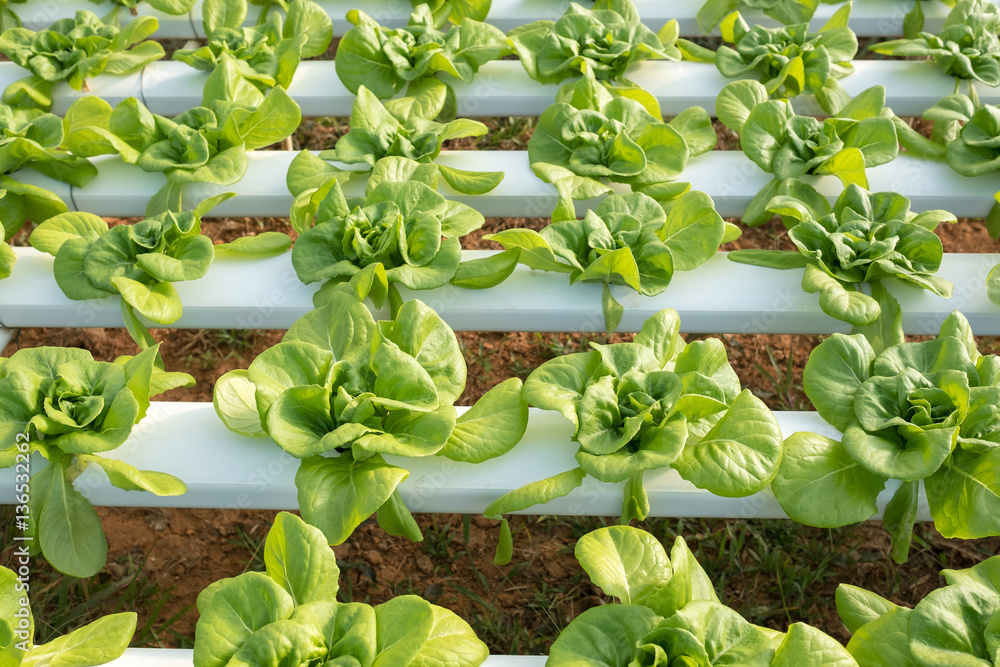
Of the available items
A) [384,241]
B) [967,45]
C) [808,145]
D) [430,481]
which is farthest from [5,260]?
[967,45]

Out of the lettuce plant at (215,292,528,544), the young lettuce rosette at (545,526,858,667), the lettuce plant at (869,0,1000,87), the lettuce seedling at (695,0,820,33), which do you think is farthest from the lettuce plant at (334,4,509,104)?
the young lettuce rosette at (545,526,858,667)

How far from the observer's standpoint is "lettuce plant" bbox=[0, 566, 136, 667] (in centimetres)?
119

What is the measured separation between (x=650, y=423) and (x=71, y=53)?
1.69 metres

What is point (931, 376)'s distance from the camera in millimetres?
1350

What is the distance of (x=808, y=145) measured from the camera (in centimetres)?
173

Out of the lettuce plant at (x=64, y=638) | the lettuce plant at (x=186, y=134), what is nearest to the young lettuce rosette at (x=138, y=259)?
the lettuce plant at (x=186, y=134)

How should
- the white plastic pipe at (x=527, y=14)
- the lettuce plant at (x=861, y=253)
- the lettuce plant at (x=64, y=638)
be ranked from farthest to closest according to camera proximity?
1. the white plastic pipe at (x=527, y=14)
2. the lettuce plant at (x=861, y=253)
3. the lettuce plant at (x=64, y=638)

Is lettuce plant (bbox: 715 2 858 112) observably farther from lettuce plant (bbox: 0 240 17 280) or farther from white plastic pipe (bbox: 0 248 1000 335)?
lettuce plant (bbox: 0 240 17 280)

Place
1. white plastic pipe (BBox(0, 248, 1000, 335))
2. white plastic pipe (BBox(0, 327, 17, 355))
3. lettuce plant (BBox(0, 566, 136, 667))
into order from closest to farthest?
lettuce plant (BBox(0, 566, 136, 667)), white plastic pipe (BBox(0, 248, 1000, 335)), white plastic pipe (BBox(0, 327, 17, 355))

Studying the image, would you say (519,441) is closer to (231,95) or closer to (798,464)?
(798,464)

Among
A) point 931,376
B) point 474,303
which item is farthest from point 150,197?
point 931,376

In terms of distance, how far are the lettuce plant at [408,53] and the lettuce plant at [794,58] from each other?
583mm

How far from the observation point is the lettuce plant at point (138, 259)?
1542 millimetres

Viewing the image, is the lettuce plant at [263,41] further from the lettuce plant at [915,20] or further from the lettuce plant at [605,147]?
the lettuce plant at [915,20]
